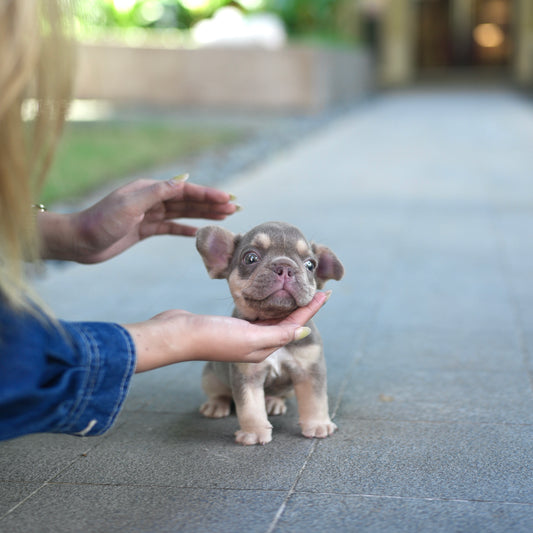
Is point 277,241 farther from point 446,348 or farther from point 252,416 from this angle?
point 446,348

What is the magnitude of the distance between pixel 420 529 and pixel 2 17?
5.55ft

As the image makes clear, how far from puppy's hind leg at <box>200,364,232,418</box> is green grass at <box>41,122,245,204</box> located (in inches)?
204

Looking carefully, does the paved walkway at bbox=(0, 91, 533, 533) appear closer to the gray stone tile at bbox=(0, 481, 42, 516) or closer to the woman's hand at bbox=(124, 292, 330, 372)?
the gray stone tile at bbox=(0, 481, 42, 516)

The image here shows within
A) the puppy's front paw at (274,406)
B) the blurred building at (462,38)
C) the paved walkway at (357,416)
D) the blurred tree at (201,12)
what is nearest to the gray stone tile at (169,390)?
the paved walkway at (357,416)

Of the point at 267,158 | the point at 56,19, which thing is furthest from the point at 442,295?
the point at 267,158

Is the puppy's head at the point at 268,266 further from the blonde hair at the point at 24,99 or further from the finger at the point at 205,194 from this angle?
the blonde hair at the point at 24,99

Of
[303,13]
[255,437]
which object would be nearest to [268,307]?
[255,437]

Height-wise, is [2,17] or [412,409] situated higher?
[2,17]

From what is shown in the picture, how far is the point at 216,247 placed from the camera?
9.77 ft

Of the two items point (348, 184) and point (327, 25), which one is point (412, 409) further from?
point (327, 25)

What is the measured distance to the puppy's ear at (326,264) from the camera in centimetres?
300

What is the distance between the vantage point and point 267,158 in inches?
448

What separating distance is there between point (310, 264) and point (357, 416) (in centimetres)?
68

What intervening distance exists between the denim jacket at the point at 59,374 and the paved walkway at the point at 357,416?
37cm
